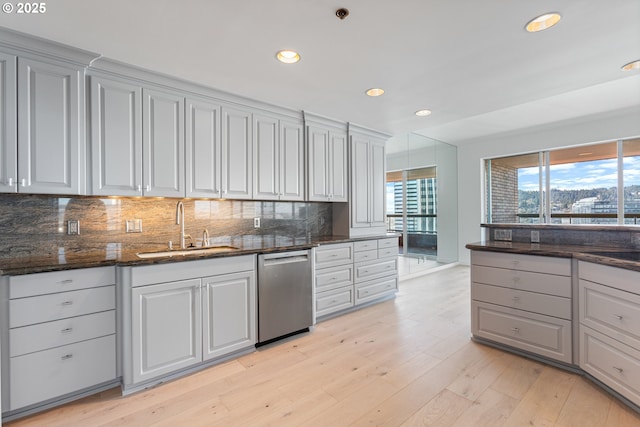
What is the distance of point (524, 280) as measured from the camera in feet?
8.30

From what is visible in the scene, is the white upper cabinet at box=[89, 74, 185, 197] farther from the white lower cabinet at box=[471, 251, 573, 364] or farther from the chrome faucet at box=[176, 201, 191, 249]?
the white lower cabinet at box=[471, 251, 573, 364]

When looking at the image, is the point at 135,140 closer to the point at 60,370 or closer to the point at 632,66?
the point at 60,370

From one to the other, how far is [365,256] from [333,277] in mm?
604

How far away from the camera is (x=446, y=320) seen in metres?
3.44

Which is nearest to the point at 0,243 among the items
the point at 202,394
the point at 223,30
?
the point at 202,394

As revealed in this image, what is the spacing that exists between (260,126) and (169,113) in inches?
35.8

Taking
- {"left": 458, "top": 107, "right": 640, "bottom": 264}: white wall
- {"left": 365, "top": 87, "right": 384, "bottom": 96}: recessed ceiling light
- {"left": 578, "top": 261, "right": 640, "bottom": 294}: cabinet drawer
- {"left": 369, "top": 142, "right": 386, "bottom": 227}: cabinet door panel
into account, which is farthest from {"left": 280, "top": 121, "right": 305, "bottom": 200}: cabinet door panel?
{"left": 458, "top": 107, "right": 640, "bottom": 264}: white wall

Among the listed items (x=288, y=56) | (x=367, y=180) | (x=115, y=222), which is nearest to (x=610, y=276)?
(x=288, y=56)

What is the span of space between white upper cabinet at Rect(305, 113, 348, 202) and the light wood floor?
1.76m

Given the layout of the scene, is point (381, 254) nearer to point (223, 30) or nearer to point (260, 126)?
point (260, 126)

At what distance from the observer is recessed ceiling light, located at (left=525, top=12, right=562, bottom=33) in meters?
1.83

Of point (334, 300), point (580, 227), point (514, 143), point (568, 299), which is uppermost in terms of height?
point (514, 143)

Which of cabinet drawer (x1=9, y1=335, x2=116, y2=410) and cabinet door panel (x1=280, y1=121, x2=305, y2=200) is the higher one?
cabinet door panel (x1=280, y1=121, x2=305, y2=200)
